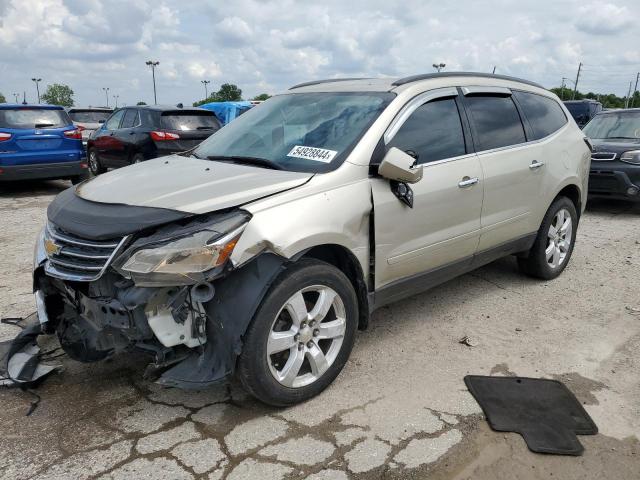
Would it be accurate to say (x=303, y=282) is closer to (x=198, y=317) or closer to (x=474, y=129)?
(x=198, y=317)

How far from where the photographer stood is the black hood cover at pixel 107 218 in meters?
2.63

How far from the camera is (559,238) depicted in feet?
16.9

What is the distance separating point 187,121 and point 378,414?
9086 millimetres

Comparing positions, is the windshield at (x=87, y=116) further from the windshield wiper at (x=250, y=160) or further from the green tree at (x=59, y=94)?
the green tree at (x=59, y=94)

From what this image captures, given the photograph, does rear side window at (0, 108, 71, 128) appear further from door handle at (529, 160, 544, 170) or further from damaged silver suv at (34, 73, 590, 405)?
door handle at (529, 160, 544, 170)

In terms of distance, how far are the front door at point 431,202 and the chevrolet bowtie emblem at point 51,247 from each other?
1.76 m

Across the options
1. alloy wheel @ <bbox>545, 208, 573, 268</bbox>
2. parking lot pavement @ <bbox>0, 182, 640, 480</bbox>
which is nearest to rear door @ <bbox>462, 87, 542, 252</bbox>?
alloy wheel @ <bbox>545, 208, 573, 268</bbox>

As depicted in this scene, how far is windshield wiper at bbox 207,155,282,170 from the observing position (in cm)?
339

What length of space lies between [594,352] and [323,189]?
7.32 ft

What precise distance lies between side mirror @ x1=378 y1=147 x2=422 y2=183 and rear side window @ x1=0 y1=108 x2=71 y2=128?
842 centimetres

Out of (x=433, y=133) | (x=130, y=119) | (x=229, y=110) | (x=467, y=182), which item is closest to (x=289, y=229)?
(x=433, y=133)

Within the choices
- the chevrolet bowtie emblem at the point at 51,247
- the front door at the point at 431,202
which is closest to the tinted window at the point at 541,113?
the front door at the point at 431,202

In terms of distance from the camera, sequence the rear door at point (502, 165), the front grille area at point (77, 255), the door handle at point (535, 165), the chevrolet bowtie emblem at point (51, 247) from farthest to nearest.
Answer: the door handle at point (535, 165) → the rear door at point (502, 165) → the chevrolet bowtie emblem at point (51, 247) → the front grille area at point (77, 255)

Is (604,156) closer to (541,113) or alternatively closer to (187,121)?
Result: (541,113)
